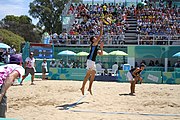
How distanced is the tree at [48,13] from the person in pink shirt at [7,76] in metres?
50.2

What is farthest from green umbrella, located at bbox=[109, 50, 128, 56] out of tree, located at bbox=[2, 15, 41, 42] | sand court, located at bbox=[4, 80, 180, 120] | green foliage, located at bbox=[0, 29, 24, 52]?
tree, located at bbox=[2, 15, 41, 42]

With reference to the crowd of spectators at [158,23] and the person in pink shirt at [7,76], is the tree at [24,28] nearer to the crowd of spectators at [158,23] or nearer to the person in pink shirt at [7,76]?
the crowd of spectators at [158,23]

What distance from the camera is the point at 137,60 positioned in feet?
84.6

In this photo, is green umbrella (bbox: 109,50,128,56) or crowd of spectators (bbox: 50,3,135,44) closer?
green umbrella (bbox: 109,50,128,56)

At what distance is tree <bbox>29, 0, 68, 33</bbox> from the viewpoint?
5494cm

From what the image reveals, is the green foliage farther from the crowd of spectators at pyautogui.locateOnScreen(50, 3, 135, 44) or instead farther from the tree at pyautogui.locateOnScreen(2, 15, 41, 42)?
the crowd of spectators at pyautogui.locateOnScreen(50, 3, 135, 44)

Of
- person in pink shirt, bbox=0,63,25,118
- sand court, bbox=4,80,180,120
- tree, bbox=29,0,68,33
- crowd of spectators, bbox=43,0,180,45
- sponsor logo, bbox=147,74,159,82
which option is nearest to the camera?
person in pink shirt, bbox=0,63,25,118

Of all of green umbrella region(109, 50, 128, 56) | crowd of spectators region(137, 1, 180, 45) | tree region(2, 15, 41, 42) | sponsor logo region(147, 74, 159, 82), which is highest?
tree region(2, 15, 41, 42)

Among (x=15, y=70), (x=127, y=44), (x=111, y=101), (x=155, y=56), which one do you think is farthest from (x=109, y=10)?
(x=15, y=70)

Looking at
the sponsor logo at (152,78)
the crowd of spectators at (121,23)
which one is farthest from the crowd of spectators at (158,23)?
the sponsor logo at (152,78)

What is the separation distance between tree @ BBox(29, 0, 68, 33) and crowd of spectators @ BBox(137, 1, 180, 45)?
1009 inches

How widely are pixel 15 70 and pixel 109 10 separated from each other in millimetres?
28170

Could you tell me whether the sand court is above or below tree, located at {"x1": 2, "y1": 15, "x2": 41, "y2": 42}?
below

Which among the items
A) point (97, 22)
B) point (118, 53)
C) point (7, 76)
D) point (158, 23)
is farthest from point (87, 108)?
point (97, 22)
